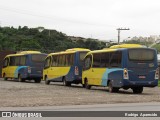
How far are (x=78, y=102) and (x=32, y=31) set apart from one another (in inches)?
3048

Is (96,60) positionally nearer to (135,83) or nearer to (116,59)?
(116,59)

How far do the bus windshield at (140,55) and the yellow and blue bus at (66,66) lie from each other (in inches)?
334

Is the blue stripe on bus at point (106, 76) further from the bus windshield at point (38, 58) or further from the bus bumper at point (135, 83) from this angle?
the bus windshield at point (38, 58)

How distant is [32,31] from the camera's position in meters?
96.0

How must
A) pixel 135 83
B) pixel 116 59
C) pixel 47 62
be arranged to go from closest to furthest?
pixel 135 83 < pixel 116 59 < pixel 47 62

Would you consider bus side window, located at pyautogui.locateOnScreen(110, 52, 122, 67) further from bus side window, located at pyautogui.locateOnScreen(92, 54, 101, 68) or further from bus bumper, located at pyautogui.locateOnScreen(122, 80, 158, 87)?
bus side window, located at pyautogui.locateOnScreen(92, 54, 101, 68)

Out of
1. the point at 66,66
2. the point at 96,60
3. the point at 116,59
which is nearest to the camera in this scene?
the point at 116,59

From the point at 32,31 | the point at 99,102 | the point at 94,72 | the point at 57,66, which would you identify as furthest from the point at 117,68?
the point at 32,31

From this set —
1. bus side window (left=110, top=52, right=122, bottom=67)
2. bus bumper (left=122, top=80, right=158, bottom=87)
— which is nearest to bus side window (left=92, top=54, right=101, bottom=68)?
bus side window (left=110, top=52, right=122, bottom=67)

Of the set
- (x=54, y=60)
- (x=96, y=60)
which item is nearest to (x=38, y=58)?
(x=54, y=60)

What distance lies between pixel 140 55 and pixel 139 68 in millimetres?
739

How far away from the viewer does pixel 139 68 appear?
2709 centimetres

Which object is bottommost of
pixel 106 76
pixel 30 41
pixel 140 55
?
Result: pixel 106 76

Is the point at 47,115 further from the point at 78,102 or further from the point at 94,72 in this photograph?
the point at 94,72
